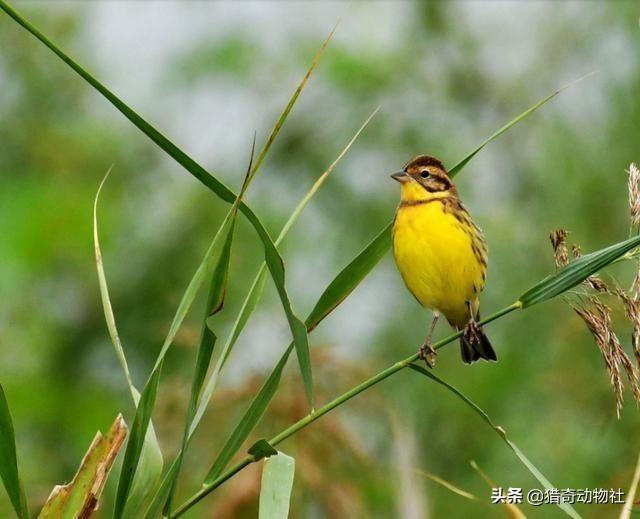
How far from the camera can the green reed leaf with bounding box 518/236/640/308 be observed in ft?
6.61

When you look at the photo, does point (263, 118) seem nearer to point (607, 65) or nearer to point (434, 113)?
point (434, 113)

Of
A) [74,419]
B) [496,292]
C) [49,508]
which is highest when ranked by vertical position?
[496,292]

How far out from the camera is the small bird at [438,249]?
3482 millimetres

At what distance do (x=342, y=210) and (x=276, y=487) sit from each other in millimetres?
4642

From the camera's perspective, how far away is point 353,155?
6.83 meters

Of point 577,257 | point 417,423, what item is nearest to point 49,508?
point 577,257

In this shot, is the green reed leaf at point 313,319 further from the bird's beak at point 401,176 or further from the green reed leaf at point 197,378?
the bird's beak at point 401,176

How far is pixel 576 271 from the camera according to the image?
2.07 metres

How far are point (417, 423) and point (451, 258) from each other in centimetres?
266

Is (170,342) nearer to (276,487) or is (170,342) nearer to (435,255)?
(276,487)

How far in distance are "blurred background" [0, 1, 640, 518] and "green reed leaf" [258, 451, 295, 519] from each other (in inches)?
81.6

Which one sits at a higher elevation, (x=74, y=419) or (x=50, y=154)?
(x=50, y=154)

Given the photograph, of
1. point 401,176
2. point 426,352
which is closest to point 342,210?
point 401,176

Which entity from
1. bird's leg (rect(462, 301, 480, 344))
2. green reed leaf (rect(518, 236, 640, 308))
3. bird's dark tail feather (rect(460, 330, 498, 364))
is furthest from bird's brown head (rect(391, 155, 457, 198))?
green reed leaf (rect(518, 236, 640, 308))
